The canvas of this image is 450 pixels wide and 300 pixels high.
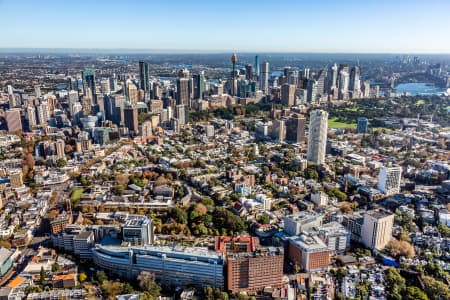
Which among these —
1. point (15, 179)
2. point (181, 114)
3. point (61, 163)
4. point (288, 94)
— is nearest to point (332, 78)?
point (288, 94)

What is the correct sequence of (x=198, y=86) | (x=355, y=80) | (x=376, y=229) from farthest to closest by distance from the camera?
(x=355, y=80) < (x=198, y=86) < (x=376, y=229)

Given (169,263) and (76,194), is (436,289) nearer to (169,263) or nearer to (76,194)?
(169,263)

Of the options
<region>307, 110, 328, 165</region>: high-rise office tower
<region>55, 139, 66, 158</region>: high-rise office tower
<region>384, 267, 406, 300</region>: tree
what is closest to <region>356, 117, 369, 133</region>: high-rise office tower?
<region>307, 110, 328, 165</region>: high-rise office tower

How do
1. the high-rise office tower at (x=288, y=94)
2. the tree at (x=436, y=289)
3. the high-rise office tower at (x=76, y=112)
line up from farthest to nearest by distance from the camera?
the high-rise office tower at (x=288, y=94) < the high-rise office tower at (x=76, y=112) < the tree at (x=436, y=289)

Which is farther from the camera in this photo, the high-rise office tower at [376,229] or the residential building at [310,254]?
the high-rise office tower at [376,229]

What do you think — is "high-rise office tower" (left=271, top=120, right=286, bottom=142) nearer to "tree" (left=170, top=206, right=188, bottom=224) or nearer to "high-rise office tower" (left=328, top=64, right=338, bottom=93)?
"tree" (left=170, top=206, right=188, bottom=224)

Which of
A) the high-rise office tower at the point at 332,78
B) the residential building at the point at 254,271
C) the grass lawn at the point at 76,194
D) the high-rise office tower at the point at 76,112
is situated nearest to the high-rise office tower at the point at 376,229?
the residential building at the point at 254,271

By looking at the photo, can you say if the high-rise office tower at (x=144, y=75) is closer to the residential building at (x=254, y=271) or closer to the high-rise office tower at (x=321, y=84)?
the high-rise office tower at (x=321, y=84)
